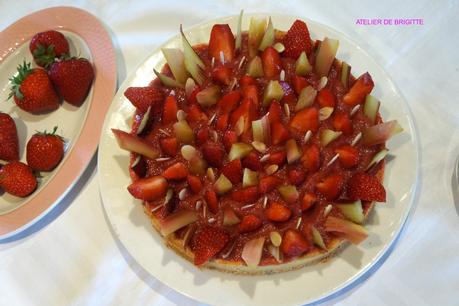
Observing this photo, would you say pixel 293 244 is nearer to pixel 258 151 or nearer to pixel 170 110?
pixel 258 151

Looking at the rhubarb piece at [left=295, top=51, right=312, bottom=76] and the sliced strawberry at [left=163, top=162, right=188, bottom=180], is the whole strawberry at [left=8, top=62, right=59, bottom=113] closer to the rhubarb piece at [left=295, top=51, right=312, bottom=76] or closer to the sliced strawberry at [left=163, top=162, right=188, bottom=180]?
the sliced strawberry at [left=163, top=162, right=188, bottom=180]

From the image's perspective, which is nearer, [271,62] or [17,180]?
[271,62]

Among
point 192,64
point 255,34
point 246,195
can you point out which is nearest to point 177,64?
point 192,64

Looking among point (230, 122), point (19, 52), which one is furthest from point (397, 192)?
point (19, 52)

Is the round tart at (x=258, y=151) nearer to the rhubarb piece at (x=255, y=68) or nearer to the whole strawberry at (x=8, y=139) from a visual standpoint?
the rhubarb piece at (x=255, y=68)

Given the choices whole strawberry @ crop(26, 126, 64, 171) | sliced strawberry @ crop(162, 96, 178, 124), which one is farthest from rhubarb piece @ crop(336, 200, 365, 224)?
whole strawberry @ crop(26, 126, 64, 171)
